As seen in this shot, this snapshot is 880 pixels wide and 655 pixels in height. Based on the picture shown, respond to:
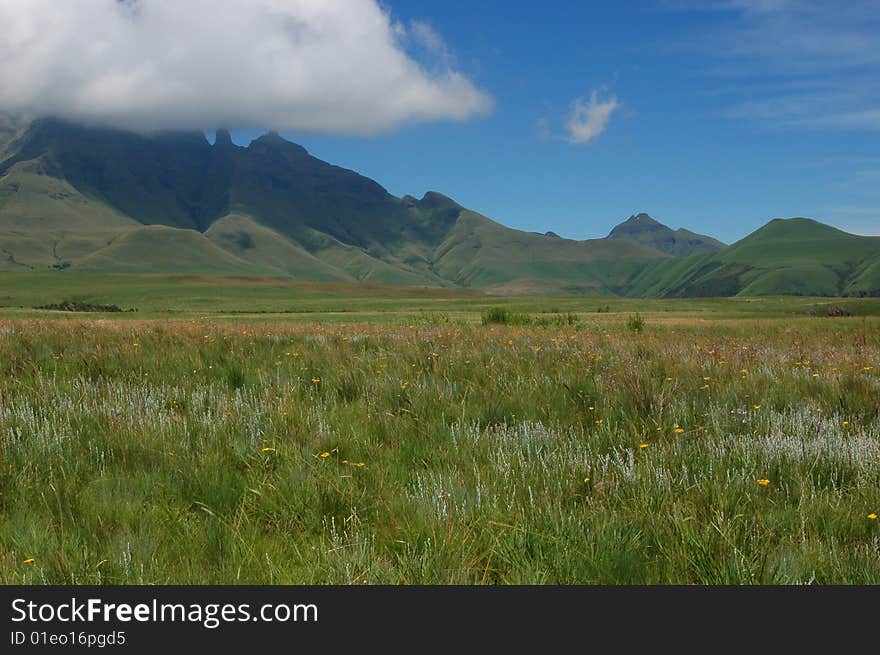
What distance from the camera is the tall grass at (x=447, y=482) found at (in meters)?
2.86

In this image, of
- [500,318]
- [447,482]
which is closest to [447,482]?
[447,482]

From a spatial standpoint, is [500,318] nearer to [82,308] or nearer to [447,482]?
[447,482]

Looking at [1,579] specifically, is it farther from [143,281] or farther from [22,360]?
[143,281]

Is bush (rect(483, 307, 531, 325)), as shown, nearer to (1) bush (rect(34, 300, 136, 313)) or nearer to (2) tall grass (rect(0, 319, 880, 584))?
(2) tall grass (rect(0, 319, 880, 584))

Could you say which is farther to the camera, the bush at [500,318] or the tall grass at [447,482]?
the bush at [500,318]

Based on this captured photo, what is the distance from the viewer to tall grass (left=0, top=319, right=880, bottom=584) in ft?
9.39

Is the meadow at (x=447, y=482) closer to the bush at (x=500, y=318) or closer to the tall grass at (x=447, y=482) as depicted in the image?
the tall grass at (x=447, y=482)

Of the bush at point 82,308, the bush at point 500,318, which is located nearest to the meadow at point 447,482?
the bush at point 500,318

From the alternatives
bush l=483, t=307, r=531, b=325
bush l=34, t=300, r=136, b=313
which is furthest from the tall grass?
bush l=34, t=300, r=136, b=313

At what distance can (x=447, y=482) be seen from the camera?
3.94 m

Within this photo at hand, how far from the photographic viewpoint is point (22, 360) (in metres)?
9.38
